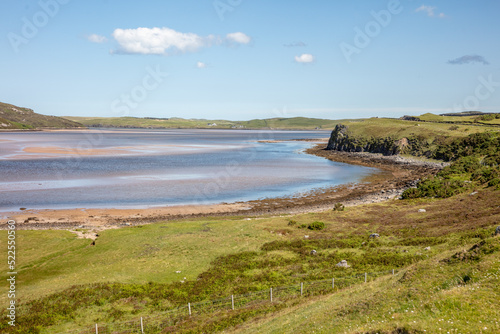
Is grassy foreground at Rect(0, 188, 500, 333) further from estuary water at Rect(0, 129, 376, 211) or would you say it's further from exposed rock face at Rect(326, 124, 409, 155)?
exposed rock face at Rect(326, 124, 409, 155)

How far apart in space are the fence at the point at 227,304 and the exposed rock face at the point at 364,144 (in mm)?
120125

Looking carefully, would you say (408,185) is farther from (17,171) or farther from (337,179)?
(17,171)

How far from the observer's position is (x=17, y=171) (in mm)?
93438

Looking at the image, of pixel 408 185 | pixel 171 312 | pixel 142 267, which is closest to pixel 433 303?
pixel 171 312

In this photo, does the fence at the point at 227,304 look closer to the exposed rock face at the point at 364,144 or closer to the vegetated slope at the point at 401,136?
the vegetated slope at the point at 401,136

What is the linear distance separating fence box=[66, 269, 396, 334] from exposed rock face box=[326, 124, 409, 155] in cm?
12012

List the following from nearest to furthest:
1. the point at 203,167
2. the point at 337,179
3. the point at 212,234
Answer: the point at 212,234 → the point at 337,179 → the point at 203,167

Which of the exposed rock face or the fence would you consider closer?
the fence

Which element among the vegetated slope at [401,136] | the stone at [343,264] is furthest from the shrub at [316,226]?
the vegetated slope at [401,136]

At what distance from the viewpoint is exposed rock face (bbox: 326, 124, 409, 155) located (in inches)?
5403

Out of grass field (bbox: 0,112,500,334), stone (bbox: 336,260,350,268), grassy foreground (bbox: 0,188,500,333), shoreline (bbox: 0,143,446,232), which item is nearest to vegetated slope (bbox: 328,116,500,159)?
shoreline (bbox: 0,143,446,232)

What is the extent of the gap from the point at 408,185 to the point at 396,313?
6524 cm

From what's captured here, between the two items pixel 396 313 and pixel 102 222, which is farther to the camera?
pixel 102 222

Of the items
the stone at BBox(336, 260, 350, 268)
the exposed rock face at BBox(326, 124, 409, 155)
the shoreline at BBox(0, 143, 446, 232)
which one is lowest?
the shoreline at BBox(0, 143, 446, 232)
